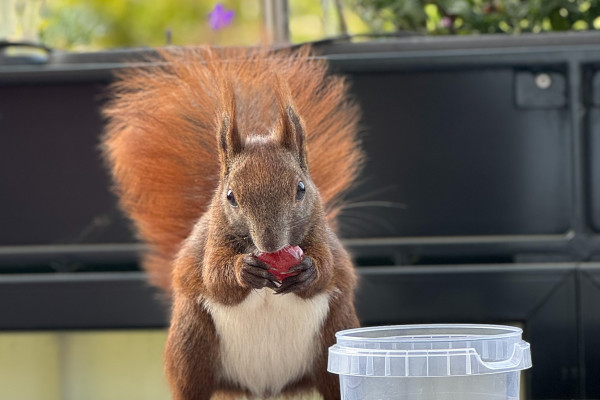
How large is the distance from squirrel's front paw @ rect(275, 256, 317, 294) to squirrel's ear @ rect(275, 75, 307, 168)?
14cm

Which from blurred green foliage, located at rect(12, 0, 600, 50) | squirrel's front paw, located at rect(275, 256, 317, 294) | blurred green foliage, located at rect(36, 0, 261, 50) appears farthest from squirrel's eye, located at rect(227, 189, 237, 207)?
blurred green foliage, located at rect(36, 0, 261, 50)

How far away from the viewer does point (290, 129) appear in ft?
4.12

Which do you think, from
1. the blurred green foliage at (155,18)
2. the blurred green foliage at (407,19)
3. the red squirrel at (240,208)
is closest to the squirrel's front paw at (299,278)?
the red squirrel at (240,208)

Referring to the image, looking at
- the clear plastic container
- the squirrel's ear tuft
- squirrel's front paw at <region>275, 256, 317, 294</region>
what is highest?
the squirrel's ear tuft

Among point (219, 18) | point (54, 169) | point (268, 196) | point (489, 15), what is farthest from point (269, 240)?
point (219, 18)

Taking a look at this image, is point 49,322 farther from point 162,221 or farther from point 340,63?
point 340,63

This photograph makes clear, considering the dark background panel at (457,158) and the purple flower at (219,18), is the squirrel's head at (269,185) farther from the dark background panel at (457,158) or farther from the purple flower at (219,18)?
the purple flower at (219,18)

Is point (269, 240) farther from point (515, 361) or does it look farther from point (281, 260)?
point (515, 361)

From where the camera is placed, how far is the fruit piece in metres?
1.19

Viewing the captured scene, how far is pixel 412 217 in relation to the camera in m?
1.89

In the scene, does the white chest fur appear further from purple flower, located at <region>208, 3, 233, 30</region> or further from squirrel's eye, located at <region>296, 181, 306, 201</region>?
purple flower, located at <region>208, 3, 233, 30</region>

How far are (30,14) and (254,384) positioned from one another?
1410 millimetres

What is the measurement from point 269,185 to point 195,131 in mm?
400

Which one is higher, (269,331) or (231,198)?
(231,198)
